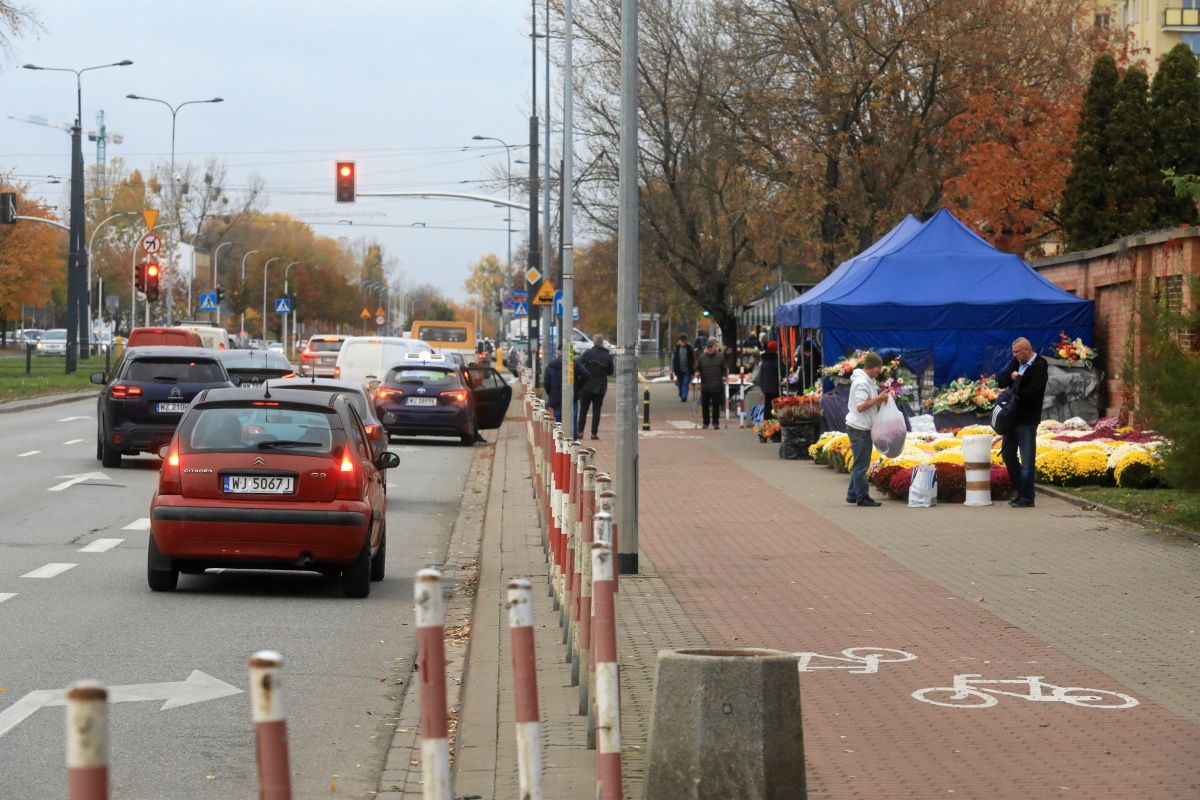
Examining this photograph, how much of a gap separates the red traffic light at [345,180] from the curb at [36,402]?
821 cm

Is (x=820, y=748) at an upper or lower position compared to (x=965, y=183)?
lower

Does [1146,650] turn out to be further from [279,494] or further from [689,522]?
[689,522]

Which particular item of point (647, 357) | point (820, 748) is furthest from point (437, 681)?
point (647, 357)

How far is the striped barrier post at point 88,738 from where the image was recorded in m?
3.18

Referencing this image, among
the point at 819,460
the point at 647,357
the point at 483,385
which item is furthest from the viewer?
the point at 647,357

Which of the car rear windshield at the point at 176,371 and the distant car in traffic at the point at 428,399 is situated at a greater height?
the car rear windshield at the point at 176,371

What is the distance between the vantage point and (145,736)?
7.80 meters

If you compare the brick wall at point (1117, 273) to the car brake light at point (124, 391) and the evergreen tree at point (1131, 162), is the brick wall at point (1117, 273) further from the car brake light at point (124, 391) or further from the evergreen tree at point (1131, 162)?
the car brake light at point (124, 391)

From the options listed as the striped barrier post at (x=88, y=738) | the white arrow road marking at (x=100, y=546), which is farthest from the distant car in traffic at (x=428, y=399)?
the striped barrier post at (x=88, y=738)

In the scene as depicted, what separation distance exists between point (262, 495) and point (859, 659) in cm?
458

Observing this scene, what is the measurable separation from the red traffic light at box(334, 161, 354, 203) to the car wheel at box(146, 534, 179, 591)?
26403 millimetres

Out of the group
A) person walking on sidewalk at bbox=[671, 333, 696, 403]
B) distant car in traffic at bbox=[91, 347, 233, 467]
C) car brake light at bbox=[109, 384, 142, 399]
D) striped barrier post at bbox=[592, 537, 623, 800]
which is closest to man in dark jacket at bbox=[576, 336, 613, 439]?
distant car in traffic at bbox=[91, 347, 233, 467]

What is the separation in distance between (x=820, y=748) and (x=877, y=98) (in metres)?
30.5

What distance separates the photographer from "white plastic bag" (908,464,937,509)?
19531 millimetres
